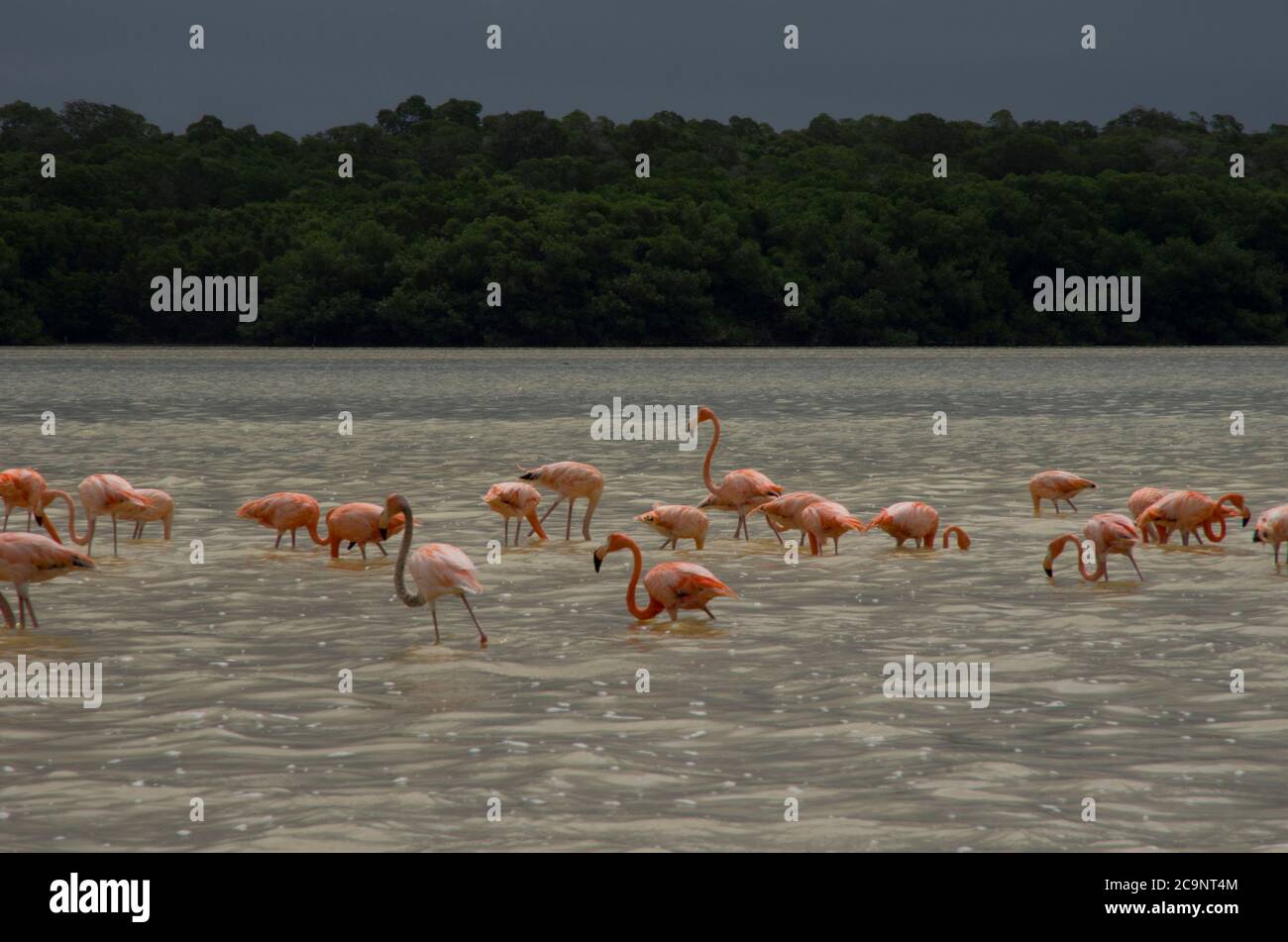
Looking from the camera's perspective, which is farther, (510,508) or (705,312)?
(705,312)

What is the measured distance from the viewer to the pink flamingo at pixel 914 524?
12875 millimetres

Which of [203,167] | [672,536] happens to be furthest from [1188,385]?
[203,167]

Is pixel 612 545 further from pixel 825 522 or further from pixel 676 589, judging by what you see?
pixel 825 522

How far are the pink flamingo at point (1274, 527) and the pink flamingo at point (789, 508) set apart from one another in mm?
3261

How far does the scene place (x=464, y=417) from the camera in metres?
31.6

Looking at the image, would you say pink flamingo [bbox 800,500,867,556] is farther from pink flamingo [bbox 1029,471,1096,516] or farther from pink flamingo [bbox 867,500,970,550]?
pink flamingo [bbox 1029,471,1096,516]

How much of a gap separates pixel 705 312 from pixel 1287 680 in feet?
260

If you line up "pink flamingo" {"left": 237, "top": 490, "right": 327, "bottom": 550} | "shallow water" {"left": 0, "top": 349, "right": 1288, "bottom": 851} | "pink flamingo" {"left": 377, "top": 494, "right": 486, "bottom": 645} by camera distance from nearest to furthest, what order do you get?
"shallow water" {"left": 0, "top": 349, "right": 1288, "bottom": 851}
"pink flamingo" {"left": 377, "top": 494, "right": 486, "bottom": 645}
"pink flamingo" {"left": 237, "top": 490, "right": 327, "bottom": 550}

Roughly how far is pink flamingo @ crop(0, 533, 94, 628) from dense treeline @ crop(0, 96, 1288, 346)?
7511cm

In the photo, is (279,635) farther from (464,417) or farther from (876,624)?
(464,417)

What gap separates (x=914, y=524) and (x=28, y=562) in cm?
655

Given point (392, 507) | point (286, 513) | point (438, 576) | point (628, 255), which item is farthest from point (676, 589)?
point (628, 255)

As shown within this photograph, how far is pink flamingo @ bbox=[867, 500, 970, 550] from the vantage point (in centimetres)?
1288

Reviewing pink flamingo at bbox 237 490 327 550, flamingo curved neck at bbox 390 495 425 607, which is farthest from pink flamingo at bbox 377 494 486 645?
pink flamingo at bbox 237 490 327 550
